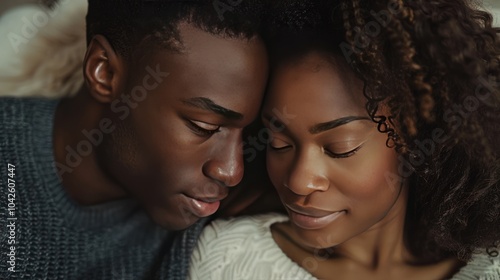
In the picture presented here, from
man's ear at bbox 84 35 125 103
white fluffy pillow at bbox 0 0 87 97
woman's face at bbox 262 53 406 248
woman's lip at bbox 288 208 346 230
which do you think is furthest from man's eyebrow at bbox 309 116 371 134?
white fluffy pillow at bbox 0 0 87 97

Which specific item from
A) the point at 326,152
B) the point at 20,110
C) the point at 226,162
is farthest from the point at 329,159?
the point at 20,110

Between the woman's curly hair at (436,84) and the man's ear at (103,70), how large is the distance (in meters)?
0.24

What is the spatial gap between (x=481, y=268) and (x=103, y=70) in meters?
0.47

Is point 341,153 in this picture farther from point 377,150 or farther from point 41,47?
point 41,47

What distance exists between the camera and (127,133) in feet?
2.28

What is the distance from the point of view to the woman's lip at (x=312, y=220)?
69 centimetres

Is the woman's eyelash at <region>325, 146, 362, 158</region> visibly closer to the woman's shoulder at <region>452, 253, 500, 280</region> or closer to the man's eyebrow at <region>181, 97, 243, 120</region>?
the man's eyebrow at <region>181, 97, 243, 120</region>

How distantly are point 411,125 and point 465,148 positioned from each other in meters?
0.06

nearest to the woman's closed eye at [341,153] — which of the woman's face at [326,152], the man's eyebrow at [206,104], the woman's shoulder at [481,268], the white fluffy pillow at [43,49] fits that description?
the woman's face at [326,152]

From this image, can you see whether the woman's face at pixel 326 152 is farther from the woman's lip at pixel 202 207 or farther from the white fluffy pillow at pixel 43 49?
the white fluffy pillow at pixel 43 49

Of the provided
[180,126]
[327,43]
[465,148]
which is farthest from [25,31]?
[465,148]

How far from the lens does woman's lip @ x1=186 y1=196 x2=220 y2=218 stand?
714 millimetres

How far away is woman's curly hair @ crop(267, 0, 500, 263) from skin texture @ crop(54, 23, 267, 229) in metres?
0.06

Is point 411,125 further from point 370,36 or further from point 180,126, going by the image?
point 180,126
